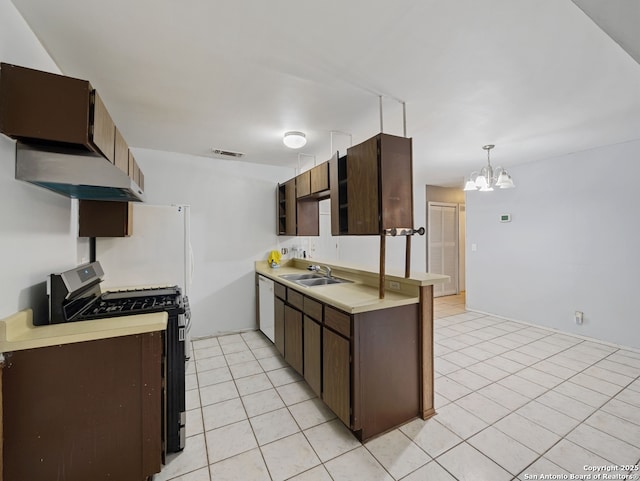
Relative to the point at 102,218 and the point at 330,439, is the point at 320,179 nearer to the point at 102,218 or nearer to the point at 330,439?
the point at 102,218

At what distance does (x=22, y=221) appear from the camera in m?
1.48

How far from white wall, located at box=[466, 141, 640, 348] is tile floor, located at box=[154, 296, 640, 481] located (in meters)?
0.64

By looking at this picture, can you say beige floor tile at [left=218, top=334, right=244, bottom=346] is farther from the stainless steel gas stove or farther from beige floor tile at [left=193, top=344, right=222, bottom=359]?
the stainless steel gas stove

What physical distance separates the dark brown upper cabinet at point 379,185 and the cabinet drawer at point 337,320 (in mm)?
660

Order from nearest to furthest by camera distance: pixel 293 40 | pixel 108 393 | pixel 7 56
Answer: pixel 7 56 < pixel 108 393 < pixel 293 40

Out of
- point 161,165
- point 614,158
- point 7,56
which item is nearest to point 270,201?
point 161,165

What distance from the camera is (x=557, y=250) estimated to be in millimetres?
3887

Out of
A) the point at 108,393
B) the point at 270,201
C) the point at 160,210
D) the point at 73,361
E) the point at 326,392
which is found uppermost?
the point at 270,201

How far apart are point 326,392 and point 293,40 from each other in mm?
2387

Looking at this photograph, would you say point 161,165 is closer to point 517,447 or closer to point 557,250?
point 517,447

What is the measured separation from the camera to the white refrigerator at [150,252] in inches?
111

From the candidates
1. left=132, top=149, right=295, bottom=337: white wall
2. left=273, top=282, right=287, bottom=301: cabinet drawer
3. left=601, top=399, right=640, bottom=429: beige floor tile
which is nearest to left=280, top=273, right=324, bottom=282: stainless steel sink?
left=273, top=282, right=287, bottom=301: cabinet drawer

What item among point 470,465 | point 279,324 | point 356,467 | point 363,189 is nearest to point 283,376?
point 279,324

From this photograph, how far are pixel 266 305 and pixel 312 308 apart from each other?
4.53 feet
